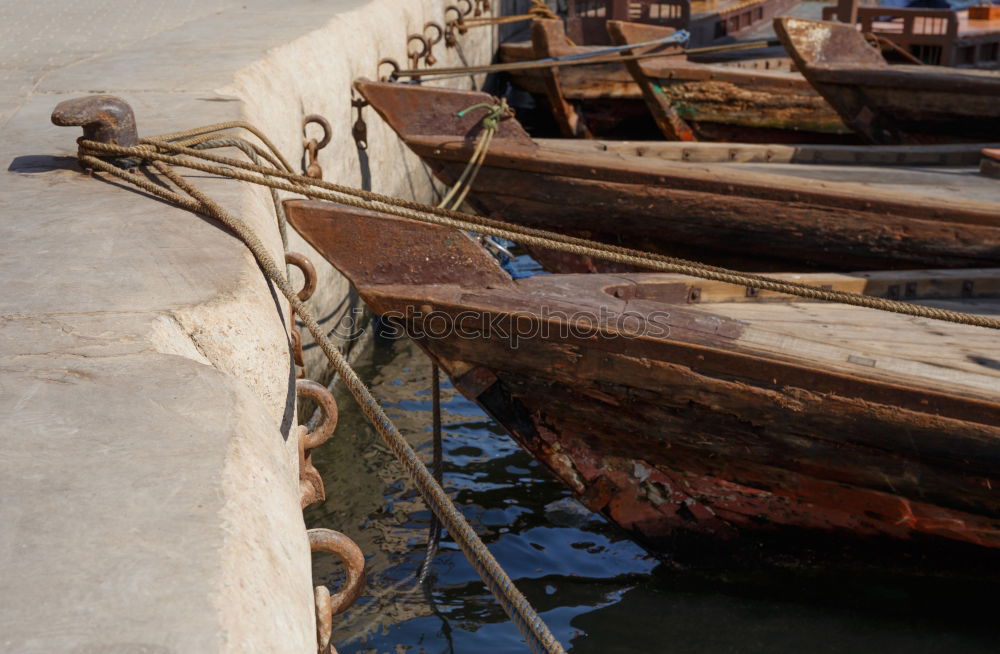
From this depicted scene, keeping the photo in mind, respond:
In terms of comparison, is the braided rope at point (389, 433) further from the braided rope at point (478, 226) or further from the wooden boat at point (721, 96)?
the wooden boat at point (721, 96)

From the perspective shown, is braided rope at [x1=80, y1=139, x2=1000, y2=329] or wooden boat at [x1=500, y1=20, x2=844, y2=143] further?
wooden boat at [x1=500, y1=20, x2=844, y2=143]

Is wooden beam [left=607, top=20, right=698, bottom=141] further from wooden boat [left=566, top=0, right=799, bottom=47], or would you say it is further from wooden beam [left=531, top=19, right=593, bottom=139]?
wooden boat [left=566, top=0, right=799, bottom=47]

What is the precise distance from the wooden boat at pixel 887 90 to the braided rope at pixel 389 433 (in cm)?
493

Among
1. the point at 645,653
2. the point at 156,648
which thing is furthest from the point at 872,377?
the point at 156,648

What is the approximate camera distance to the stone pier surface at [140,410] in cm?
126

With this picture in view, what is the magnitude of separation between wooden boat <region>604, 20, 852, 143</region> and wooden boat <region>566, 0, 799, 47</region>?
2.81 meters

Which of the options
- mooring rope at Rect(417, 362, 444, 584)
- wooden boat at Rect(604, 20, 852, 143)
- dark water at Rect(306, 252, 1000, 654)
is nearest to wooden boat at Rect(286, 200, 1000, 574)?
dark water at Rect(306, 252, 1000, 654)

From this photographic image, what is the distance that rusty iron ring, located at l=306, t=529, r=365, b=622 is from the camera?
6.77 ft

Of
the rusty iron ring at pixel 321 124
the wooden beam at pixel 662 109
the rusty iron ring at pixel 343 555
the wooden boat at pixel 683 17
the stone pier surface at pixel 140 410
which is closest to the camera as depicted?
the stone pier surface at pixel 140 410

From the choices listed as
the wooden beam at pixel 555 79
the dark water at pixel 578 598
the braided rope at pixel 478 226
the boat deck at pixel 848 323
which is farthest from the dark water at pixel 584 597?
the wooden beam at pixel 555 79

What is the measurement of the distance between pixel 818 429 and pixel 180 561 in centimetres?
227

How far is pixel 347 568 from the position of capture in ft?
6.91

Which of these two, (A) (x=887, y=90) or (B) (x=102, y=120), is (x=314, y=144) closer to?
(B) (x=102, y=120)
